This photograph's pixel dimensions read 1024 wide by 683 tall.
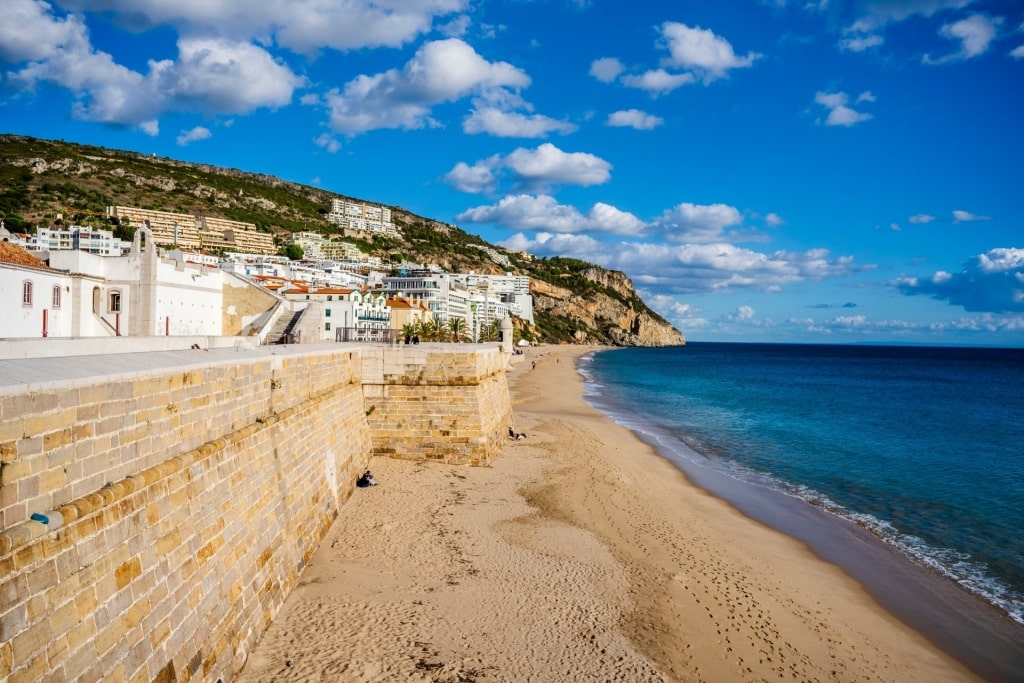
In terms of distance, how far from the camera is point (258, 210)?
14225 centimetres

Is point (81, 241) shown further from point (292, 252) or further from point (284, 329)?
point (284, 329)

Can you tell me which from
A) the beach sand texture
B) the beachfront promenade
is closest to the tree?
the beach sand texture

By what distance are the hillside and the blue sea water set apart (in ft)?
269

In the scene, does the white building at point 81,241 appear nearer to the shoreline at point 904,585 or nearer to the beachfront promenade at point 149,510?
the beachfront promenade at point 149,510

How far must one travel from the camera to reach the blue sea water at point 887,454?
1557 cm

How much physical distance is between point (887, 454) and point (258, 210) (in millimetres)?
140805

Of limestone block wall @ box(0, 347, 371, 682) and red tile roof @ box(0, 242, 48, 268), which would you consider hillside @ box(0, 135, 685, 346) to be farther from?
limestone block wall @ box(0, 347, 371, 682)

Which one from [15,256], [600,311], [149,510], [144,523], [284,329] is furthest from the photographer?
[600,311]

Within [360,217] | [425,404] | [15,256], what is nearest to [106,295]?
[15,256]

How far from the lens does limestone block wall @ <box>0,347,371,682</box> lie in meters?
4.34

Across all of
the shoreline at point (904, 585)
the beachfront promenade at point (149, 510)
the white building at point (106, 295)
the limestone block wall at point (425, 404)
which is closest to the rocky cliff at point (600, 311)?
the white building at point (106, 295)

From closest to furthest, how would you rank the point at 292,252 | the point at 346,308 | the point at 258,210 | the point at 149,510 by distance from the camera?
1. the point at 149,510
2. the point at 346,308
3. the point at 292,252
4. the point at 258,210

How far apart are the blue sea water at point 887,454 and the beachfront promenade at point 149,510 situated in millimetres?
13178

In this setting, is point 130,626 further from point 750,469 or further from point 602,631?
point 750,469
